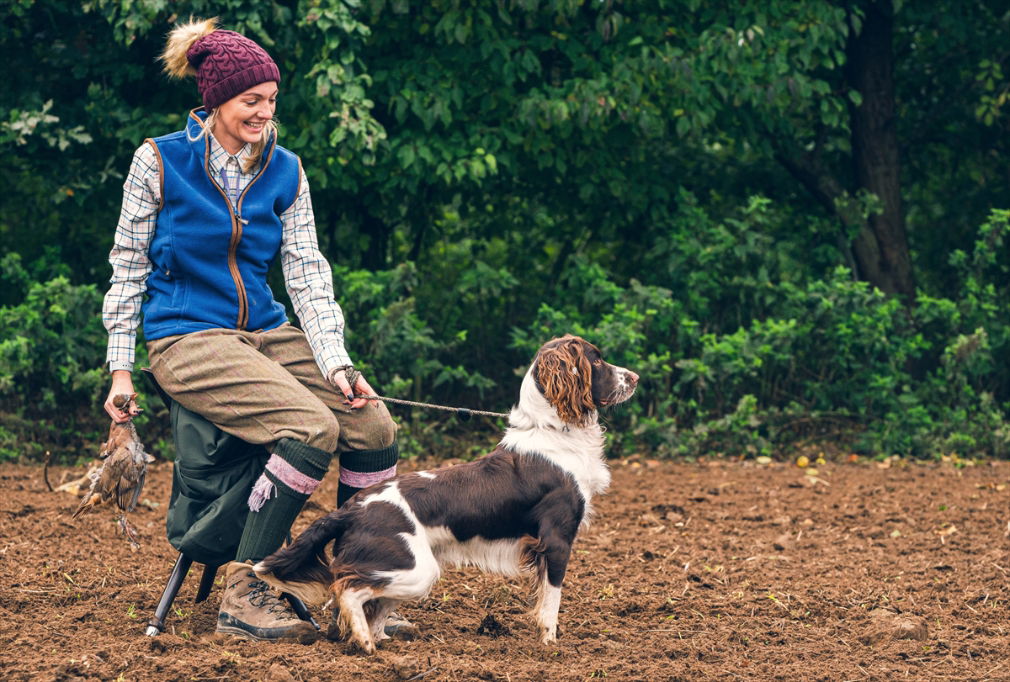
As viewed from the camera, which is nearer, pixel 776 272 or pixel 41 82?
pixel 41 82

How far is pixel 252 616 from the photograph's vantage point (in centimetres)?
443

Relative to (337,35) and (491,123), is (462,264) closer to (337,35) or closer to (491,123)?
(491,123)

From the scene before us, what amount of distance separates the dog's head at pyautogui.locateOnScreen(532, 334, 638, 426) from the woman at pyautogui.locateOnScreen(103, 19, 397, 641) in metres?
0.62

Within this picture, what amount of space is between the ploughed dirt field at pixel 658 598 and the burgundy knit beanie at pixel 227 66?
1952 millimetres

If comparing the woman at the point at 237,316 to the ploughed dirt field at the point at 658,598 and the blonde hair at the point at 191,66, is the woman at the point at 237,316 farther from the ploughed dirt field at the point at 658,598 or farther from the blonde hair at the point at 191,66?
the ploughed dirt field at the point at 658,598

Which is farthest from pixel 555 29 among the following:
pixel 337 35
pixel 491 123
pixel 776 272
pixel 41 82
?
pixel 41 82

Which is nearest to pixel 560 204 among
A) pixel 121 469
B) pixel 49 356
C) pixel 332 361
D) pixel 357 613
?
pixel 49 356

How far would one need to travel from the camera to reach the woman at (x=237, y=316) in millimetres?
4316

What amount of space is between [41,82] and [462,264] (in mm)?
3379

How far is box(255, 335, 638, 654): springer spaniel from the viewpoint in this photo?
427 centimetres

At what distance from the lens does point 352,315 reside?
8.43 m

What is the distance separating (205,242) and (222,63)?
633mm

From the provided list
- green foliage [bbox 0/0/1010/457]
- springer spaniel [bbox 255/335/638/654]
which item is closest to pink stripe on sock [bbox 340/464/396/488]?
springer spaniel [bbox 255/335/638/654]

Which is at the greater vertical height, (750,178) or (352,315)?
(750,178)
